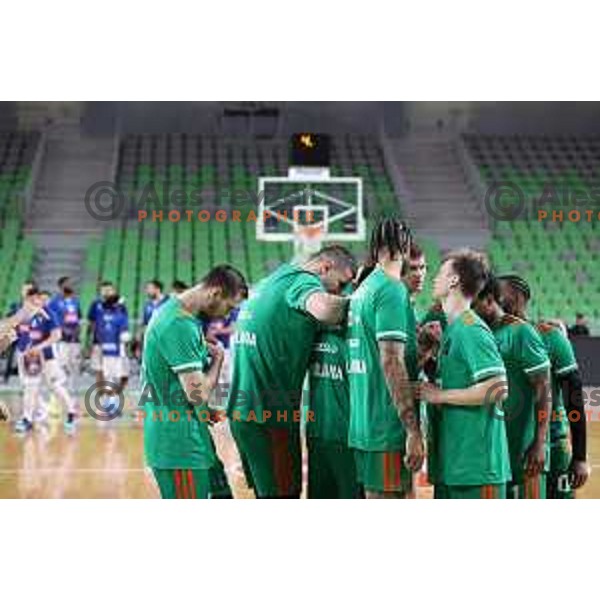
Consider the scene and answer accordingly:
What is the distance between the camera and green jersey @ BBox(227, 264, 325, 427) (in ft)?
17.0

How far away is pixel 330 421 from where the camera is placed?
5.11 m

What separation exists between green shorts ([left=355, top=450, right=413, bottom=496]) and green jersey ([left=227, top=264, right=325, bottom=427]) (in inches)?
19.3

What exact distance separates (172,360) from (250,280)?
706mm

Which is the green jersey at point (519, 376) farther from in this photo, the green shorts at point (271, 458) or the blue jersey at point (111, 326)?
the blue jersey at point (111, 326)

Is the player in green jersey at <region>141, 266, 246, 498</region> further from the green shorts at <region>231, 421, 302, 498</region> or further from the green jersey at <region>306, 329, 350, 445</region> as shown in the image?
the green jersey at <region>306, 329, 350, 445</region>

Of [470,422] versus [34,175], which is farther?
[34,175]

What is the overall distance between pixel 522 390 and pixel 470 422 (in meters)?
0.41

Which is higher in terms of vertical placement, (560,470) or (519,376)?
(519,376)

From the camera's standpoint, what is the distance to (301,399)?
5.26 m

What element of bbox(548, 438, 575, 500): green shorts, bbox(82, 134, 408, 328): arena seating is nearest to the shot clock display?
bbox(82, 134, 408, 328): arena seating

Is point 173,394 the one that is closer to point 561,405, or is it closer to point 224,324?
point 224,324

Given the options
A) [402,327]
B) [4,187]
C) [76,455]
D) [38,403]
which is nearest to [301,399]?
[402,327]

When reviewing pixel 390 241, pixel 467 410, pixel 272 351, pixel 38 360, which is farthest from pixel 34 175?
pixel 467 410

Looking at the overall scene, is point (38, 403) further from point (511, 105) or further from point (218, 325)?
point (511, 105)
